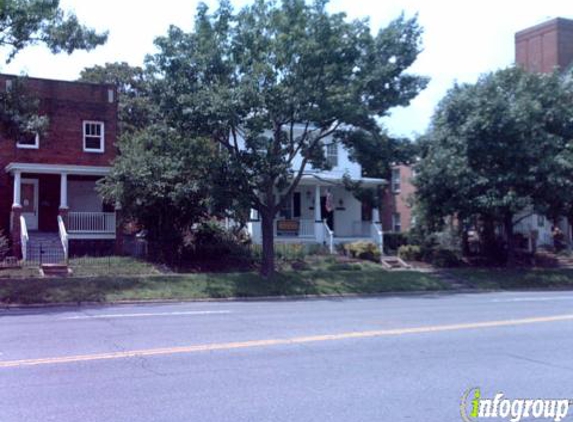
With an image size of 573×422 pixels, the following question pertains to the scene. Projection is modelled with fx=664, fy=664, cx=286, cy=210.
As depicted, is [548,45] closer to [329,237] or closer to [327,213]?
[327,213]

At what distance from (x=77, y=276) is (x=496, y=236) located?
22142 mm

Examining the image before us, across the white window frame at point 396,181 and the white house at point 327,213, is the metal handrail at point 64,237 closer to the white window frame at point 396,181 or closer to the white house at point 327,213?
the white house at point 327,213

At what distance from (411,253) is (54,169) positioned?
55.4ft

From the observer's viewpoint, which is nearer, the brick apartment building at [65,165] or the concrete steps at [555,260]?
the brick apartment building at [65,165]

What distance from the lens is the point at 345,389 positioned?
779 cm

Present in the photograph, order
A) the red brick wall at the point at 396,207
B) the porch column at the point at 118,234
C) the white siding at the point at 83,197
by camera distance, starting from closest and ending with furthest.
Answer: the porch column at the point at 118,234 < the white siding at the point at 83,197 < the red brick wall at the point at 396,207

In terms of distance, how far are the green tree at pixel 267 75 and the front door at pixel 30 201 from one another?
11257 mm

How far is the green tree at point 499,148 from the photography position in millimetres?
27047

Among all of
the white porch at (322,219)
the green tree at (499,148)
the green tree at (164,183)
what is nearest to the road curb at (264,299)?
the green tree at (164,183)

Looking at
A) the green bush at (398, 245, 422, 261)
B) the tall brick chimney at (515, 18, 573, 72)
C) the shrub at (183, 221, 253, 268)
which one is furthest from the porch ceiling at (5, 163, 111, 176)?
the tall brick chimney at (515, 18, 573, 72)

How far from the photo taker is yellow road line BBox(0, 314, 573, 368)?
30.4 feet

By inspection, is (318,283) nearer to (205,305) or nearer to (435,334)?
(205,305)

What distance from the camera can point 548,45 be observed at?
44375mm

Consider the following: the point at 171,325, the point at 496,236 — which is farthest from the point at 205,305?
the point at 496,236
